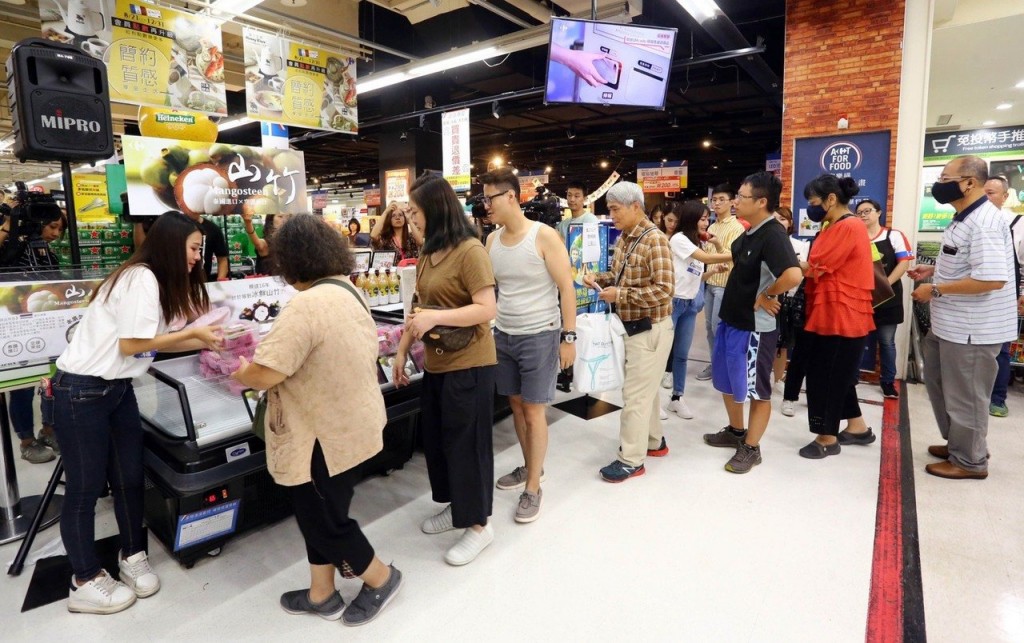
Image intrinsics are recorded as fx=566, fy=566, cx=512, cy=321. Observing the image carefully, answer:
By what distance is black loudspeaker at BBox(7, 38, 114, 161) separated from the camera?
8.32ft

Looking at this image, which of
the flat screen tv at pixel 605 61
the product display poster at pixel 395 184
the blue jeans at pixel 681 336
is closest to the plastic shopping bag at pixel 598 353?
the blue jeans at pixel 681 336

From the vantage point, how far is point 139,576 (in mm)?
2246

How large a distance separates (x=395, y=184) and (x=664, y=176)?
782 cm

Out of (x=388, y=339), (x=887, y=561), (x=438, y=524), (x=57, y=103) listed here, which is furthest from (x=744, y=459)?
(x=57, y=103)

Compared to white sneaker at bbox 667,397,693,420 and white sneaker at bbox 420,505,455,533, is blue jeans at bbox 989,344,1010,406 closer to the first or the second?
white sneaker at bbox 667,397,693,420

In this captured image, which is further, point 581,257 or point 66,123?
point 581,257

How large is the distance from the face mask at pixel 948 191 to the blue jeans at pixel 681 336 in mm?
1688

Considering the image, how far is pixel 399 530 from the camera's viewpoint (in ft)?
8.87

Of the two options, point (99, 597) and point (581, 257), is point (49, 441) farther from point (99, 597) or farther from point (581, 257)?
point (581, 257)

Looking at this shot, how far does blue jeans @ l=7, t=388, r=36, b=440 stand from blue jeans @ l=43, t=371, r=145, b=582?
2002mm

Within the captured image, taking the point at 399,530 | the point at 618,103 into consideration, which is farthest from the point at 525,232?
the point at 618,103

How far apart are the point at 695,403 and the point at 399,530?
2746mm

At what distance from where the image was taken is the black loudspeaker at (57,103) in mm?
2537

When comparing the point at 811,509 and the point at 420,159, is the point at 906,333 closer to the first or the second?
the point at 811,509
